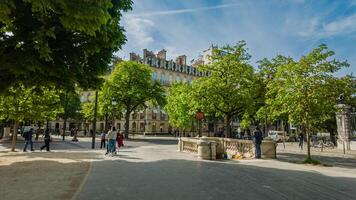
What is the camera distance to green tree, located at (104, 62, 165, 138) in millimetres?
45031

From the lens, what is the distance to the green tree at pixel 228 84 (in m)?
22.9

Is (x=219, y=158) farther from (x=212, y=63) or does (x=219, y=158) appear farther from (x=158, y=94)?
(x=158, y=94)

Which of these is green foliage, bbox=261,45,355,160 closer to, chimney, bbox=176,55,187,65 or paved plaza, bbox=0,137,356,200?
paved plaza, bbox=0,137,356,200

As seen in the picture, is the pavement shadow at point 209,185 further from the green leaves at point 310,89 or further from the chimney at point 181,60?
the chimney at point 181,60

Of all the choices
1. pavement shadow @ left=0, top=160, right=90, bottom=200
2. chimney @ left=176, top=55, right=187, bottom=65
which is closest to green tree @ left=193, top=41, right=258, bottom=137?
pavement shadow @ left=0, top=160, right=90, bottom=200

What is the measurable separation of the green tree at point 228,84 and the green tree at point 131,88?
73.8 feet

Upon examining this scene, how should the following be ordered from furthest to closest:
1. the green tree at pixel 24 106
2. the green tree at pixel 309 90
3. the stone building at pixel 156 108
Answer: the stone building at pixel 156 108
the green tree at pixel 24 106
the green tree at pixel 309 90

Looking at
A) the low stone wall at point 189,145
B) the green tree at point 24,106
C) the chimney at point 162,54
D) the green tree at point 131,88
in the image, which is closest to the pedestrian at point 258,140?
the low stone wall at point 189,145

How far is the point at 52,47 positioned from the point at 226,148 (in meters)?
14.6

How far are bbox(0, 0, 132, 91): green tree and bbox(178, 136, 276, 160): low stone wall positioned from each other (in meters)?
7.66

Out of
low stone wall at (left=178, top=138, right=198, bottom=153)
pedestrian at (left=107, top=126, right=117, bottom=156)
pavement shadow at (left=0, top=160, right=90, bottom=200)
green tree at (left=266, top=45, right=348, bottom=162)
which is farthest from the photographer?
low stone wall at (left=178, top=138, right=198, bottom=153)

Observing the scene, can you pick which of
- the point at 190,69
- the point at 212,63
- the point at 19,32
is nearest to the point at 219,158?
the point at 212,63

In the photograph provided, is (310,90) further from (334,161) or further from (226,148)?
(226,148)

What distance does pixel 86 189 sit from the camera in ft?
27.9
